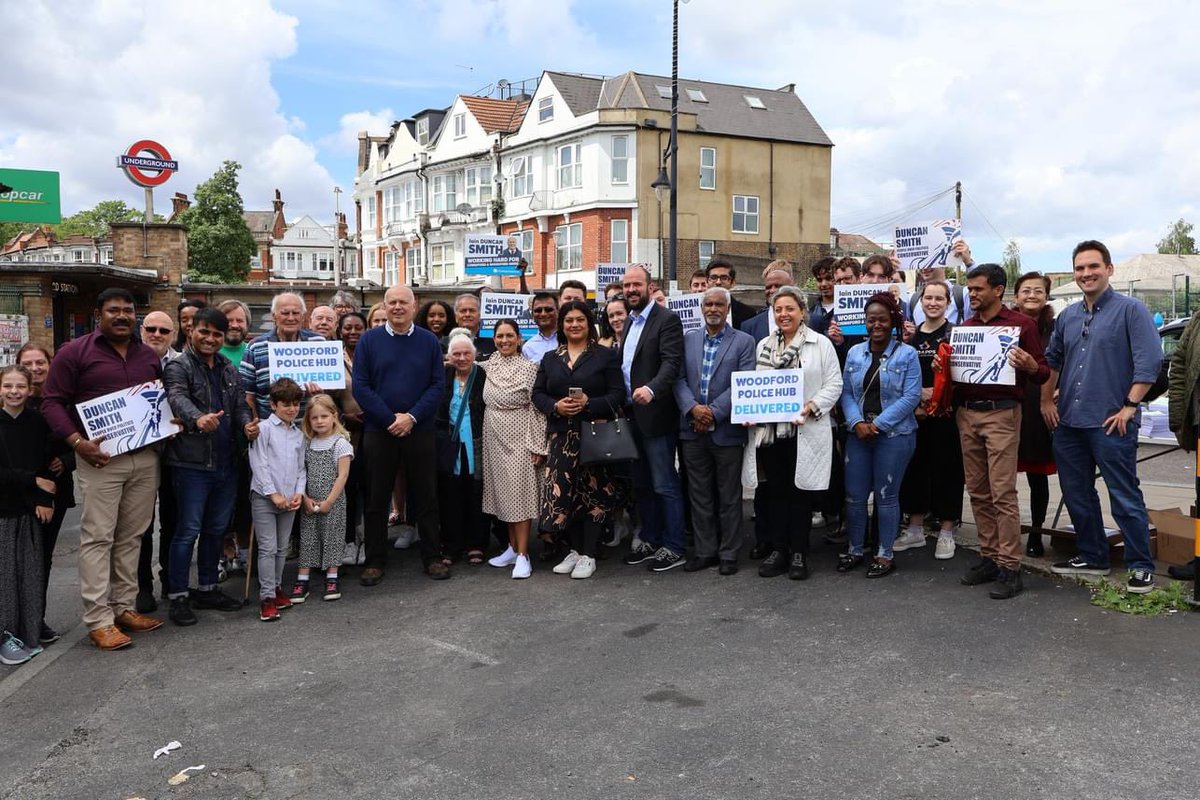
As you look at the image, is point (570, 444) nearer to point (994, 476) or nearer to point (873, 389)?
point (873, 389)

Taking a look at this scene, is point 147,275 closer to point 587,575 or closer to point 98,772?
point 587,575

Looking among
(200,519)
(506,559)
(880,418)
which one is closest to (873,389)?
(880,418)

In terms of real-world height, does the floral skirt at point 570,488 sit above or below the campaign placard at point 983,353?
below

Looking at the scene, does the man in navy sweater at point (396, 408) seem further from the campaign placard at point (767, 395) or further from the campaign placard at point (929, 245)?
the campaign placard at point (929, 245)

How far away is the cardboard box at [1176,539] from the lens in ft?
22.1

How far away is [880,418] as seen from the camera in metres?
6.82

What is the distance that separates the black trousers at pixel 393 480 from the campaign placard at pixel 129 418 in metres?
1.54

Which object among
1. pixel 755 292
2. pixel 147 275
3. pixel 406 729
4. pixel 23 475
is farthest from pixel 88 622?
pixel 755 292

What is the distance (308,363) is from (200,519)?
54.9 inches

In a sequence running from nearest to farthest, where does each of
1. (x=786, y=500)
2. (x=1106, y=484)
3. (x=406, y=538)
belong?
1. (x=1106, y=484)
2. (x=786, y=500)
3. (x=406, y=538)

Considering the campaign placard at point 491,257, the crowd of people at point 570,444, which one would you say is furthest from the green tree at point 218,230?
the crowd of people at point 570,444

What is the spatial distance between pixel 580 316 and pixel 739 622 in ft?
8.75

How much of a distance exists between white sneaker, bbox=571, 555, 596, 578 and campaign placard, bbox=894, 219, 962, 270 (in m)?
5.43

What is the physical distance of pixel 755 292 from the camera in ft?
94.5
